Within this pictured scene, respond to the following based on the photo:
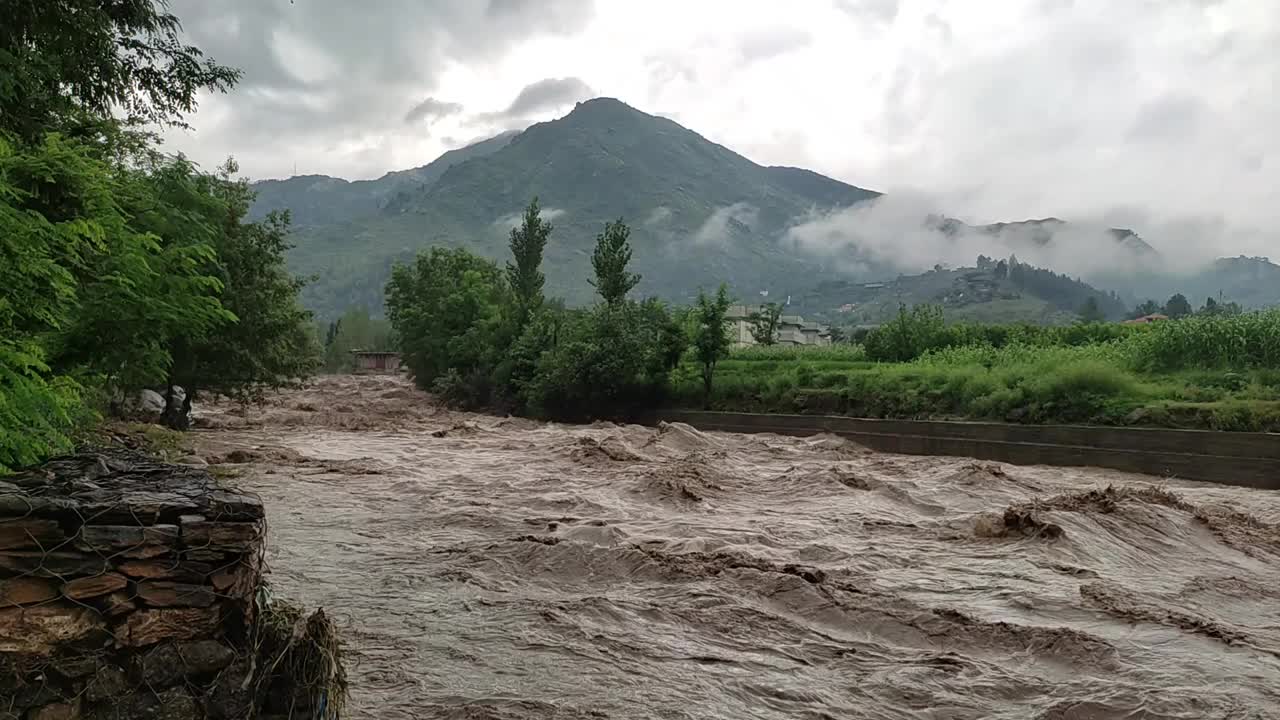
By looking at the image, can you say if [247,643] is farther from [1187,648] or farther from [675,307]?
[675,307]

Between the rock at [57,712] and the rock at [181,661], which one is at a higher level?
the rock at [181,661]

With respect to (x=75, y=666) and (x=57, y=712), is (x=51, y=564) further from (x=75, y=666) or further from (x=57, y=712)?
(x=57, y=712)

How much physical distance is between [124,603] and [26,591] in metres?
0.38

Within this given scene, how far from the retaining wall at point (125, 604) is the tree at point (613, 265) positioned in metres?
31.0

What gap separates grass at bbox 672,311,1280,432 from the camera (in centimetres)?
1767

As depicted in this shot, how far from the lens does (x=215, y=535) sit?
397cm

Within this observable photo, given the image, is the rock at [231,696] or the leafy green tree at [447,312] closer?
the rock at [231,696]

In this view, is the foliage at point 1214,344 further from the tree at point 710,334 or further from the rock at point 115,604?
the rock at point 115,604

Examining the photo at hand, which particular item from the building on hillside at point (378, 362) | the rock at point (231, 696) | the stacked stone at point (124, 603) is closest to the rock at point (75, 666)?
the stacked stone at point (124, 603)

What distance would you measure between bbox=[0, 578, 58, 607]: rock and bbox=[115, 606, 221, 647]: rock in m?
0.32

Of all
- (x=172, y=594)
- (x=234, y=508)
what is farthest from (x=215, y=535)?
(x=172, y=594)

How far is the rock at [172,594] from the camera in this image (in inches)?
153

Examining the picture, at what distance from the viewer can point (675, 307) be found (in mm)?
33344

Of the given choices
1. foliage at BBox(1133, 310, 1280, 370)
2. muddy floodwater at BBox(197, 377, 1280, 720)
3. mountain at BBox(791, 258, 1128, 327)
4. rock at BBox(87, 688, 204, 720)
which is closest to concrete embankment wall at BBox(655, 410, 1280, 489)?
muddy floodwater at BBox(197, 377, 1280, 720)
